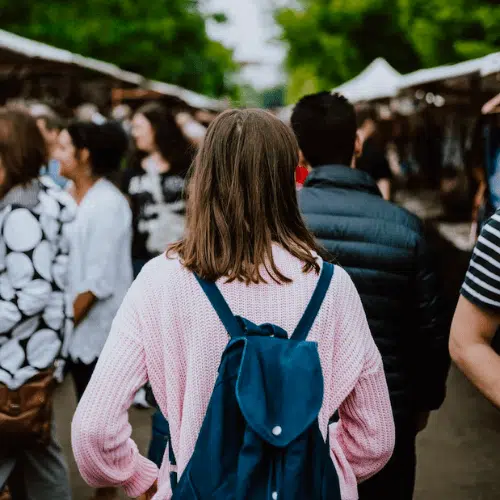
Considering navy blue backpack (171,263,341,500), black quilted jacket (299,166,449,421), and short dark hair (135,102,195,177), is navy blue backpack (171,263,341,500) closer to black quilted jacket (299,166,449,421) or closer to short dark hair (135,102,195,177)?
black quilted jacket (299,166,449,421)

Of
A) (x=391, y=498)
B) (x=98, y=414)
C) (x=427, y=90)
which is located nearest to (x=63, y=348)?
(x=391, y=498)

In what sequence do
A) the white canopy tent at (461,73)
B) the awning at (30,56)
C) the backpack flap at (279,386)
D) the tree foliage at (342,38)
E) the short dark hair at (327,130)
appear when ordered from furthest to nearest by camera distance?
the tree foliage at (342,38) < the awning at (30,56) < the white canopy tent at (461,73) < the short dark hair at (327,130) < the backpack flap at (279,386)

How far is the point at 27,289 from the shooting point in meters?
3.32

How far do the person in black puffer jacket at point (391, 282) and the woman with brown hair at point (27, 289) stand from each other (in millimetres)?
1003

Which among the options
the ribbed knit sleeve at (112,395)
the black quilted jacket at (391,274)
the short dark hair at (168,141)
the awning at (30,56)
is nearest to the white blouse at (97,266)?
the short dark hair at (168,141)

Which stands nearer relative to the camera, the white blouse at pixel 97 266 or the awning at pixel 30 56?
the white blouse at pixel 97 266

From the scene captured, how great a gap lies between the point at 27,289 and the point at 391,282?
130cm

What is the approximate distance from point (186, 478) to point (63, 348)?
1.86 metres

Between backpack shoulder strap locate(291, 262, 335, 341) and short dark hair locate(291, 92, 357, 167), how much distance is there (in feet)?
4.11

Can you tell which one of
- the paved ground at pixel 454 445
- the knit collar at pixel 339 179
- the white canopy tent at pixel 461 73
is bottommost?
the paved ground at pixel 454 445

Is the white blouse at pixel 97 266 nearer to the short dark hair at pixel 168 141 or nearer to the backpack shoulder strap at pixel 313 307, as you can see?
the short dark hair at pixel 168 141

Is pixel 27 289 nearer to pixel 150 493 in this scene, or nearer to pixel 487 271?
pixel 150 493

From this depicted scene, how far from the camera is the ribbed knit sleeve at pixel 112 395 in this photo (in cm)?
203

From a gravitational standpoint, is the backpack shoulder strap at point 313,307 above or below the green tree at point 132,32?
below
